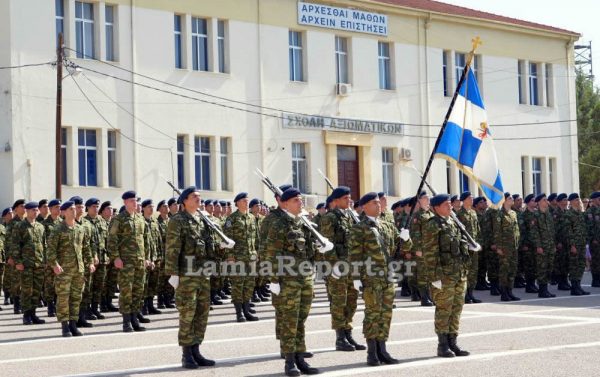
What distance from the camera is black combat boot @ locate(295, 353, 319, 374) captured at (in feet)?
33.5

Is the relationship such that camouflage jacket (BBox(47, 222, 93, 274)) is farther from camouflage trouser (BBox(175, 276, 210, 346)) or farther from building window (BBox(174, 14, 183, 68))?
building window (BBox(174, 14, 183, 68))

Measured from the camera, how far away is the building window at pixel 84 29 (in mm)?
28234

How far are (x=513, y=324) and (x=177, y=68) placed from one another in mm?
18147

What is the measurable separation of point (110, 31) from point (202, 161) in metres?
4.90

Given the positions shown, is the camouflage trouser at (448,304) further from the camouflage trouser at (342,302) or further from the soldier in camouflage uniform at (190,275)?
the soldier in camouflage uniform at (190,275)

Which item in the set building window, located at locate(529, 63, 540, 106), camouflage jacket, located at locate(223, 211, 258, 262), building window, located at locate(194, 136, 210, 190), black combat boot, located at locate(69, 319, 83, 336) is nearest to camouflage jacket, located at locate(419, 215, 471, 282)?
camouflage jacket, located at locate(223, 211, 258, 262)

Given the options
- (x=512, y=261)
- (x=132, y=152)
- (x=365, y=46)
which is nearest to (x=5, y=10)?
(x=132, y=152)

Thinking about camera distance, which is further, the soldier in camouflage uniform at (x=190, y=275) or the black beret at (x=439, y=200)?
the black beret at (x=439, y=200)

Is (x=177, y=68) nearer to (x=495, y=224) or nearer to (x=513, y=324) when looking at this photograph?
(x=495, y=224)

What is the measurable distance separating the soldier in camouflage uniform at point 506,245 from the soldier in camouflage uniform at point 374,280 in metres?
7.90

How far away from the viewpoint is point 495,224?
19.2 metres

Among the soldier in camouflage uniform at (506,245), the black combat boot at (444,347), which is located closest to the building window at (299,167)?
the soldier in camouflage uniform at (506,245)

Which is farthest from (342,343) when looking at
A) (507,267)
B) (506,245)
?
(506,245)

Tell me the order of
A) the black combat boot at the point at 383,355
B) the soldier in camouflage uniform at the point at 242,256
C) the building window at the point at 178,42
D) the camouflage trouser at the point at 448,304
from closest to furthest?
1. the black combat boot at the point at 383,355
2. the camouflage trouser at the point at 448,304
3. the soldier in camouflage uniform at the point at 242,256
4. the building window at the point at 178,42
